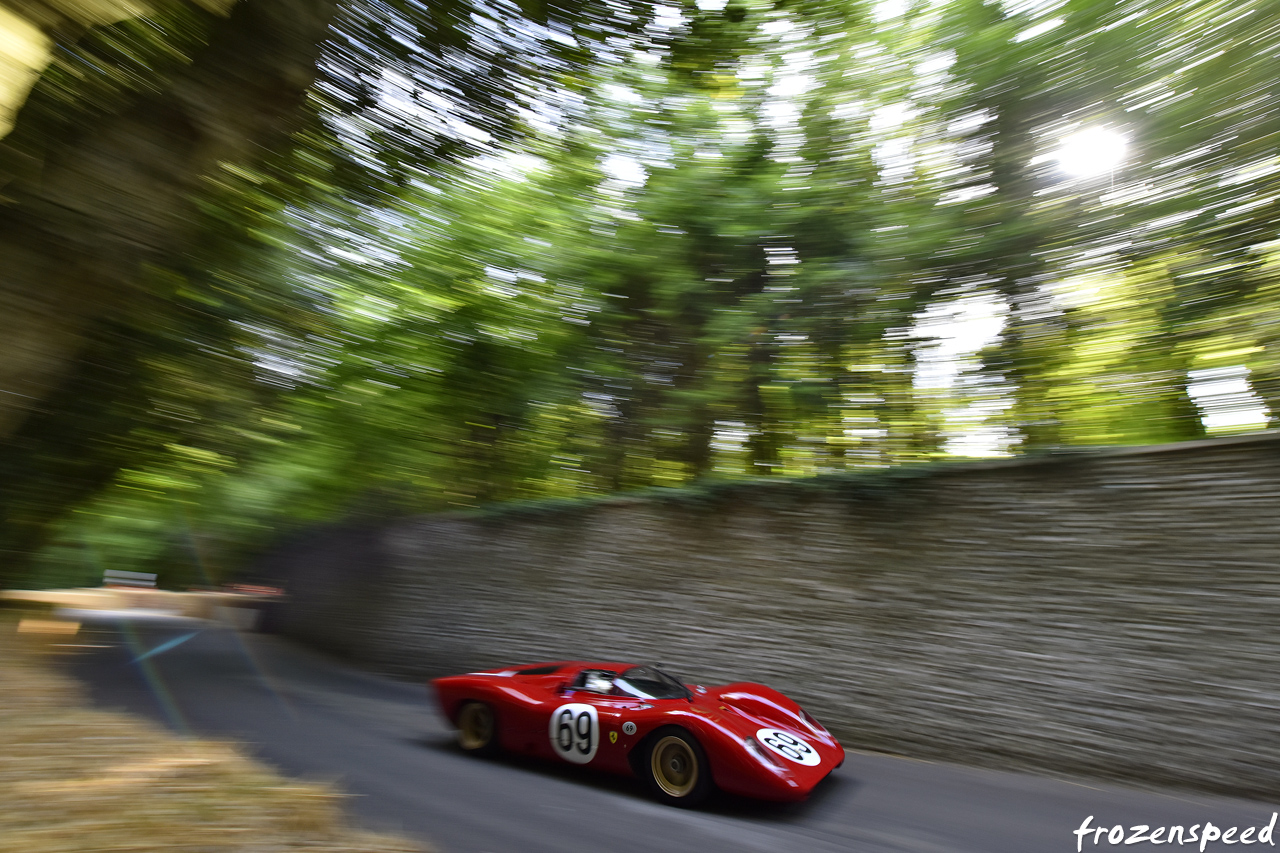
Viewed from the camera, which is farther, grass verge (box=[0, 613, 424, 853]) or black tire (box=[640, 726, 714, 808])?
black tire (box=[640, 726, 714, 808])

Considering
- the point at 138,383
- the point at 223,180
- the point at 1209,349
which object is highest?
the point at 223,180

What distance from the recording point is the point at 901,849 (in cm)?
350

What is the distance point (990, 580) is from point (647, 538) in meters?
3.41

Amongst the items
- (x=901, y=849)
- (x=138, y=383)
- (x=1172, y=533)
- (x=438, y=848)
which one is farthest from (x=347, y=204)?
(x=1172, y=533)

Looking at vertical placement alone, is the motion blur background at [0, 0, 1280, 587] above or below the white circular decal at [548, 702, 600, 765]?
above

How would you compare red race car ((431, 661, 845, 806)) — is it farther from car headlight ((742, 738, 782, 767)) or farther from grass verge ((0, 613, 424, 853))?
grass verge ((0, 613, 424, 853))

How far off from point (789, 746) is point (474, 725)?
98.0 inches

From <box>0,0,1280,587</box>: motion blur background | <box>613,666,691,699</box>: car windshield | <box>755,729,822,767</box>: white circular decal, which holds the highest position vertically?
<box>0,0,1280,587</box>: motion blur background

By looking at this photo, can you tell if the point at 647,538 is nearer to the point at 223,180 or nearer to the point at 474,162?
the point at 474,162

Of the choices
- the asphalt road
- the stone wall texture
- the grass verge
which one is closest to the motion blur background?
the stone wall texture

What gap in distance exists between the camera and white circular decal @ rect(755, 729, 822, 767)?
3971mm

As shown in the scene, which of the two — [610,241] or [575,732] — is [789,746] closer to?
[575,732]

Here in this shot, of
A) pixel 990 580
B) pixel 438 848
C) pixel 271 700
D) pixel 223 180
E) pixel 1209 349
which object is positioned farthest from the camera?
pixel 271 700

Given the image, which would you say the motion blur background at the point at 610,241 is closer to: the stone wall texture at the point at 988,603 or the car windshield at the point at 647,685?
the stone wall texture at the point at 988,603
